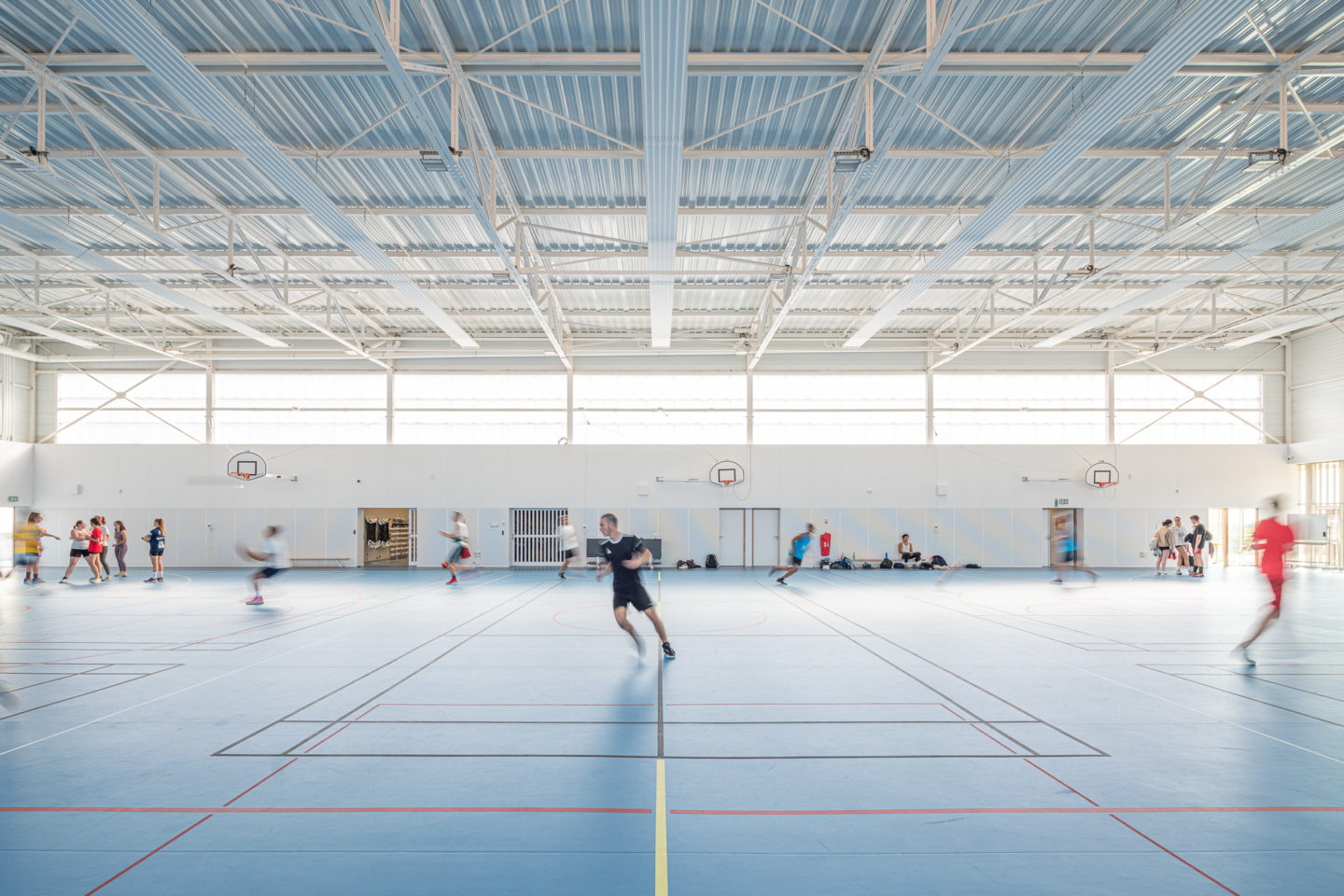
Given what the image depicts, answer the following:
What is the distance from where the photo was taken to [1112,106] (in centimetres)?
1117

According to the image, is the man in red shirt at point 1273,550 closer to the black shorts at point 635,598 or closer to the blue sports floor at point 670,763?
the blue sports floor at point 670,763

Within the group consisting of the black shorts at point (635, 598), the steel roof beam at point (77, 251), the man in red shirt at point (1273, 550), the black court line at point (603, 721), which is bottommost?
the black court line at point (603, 721)

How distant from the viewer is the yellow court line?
427cm

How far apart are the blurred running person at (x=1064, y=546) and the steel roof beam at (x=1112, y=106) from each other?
16352mm

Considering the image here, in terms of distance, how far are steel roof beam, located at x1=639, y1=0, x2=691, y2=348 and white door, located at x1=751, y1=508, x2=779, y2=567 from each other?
51.0ft

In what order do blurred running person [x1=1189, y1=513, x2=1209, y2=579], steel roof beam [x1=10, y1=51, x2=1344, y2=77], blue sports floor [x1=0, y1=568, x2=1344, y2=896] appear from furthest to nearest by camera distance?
blurred running person [x1=1189, y1=513, x2=1209, y2=579]
steel roof beam [x1=10, y1=51, x2=1344, y2=77]
blue sports floor [x1=0, y1=568, x2=1344, y2=896]

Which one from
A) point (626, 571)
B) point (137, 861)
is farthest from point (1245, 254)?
point (137, 861)

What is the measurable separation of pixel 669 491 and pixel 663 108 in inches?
815

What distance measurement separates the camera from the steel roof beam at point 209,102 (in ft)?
29.6

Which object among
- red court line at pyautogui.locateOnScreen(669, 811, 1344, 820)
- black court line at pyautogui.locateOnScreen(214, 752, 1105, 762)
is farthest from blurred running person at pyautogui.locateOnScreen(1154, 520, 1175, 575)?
red court line at pyautogui.locateOnScreen(669, 811, 1344, 820)

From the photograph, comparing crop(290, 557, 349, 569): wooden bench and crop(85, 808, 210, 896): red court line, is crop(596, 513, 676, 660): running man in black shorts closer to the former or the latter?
crop(85, 808, 210, 896): red court line

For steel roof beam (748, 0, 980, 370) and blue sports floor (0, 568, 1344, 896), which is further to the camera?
steel roof beam (748, 0, 980, 370)

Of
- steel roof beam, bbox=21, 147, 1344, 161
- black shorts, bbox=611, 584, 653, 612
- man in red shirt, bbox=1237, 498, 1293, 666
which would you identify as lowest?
black shorts, bbox=611, 584, 653, 612

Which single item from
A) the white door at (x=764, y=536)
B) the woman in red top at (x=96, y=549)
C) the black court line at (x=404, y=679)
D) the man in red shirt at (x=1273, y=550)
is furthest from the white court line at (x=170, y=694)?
the white door at (x=764, y=536)
